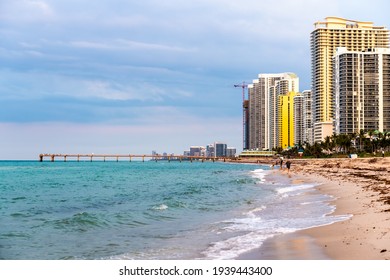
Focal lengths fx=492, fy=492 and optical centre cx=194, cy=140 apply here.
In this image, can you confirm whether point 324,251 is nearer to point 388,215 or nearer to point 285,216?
point 388,215

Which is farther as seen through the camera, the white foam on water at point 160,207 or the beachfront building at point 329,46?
the beachfront building at point 329,46

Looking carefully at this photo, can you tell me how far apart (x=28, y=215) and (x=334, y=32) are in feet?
593

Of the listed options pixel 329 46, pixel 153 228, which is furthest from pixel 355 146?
pixel 153 228

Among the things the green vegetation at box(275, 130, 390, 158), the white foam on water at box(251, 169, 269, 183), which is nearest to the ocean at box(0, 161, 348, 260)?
the white foam on water at box(251, 169, 269, 183)

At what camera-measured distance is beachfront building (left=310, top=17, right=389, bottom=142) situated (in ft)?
593

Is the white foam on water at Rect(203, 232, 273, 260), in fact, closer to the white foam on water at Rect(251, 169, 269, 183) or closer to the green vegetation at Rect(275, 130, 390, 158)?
the white foam on water at Rect(251, 169, 269, 183)

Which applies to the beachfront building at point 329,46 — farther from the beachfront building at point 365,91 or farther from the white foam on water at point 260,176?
the white foam on water at point 260,176

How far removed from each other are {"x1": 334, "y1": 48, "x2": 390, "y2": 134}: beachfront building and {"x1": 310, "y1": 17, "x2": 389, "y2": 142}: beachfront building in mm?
26943

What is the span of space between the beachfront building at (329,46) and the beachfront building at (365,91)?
88.4 feet

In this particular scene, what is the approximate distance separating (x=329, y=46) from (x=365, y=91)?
38.1m

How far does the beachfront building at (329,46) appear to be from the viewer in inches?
7116

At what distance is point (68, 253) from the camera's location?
11.5 metres

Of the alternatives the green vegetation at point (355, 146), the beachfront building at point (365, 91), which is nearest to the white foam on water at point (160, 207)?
the green vegetation at point (355, 146)

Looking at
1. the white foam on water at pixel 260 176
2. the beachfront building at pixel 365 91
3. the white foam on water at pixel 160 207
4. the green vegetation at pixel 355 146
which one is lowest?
the white foam on water at pixel 260 176
